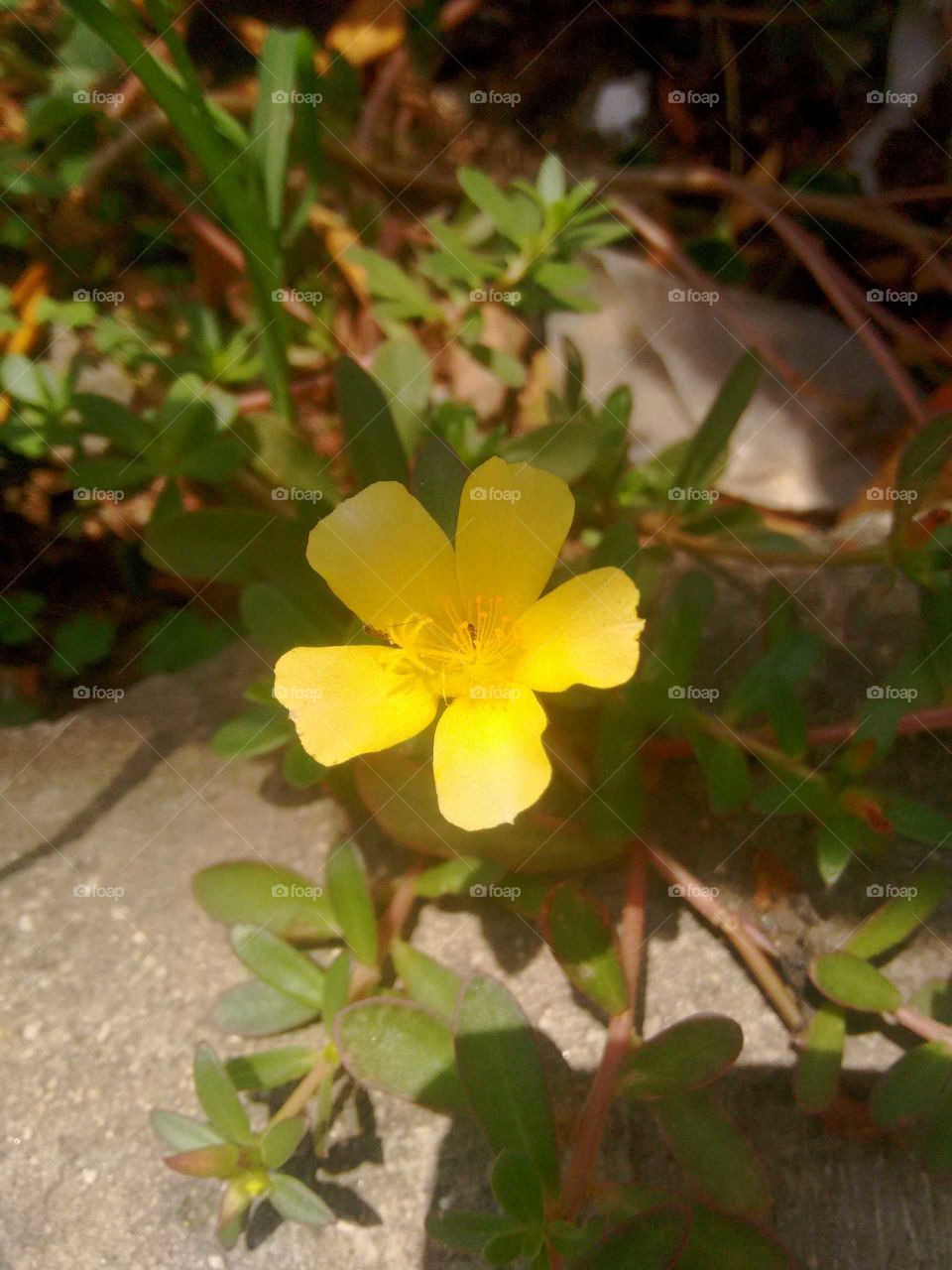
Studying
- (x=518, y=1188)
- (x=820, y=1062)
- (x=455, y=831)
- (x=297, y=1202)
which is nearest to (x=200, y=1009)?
(x=297, y=1202)

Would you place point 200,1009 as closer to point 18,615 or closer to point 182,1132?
point 182,1132

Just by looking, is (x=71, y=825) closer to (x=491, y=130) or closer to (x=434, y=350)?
(x=434, y=350)

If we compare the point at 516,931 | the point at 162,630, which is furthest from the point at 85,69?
the point at 516,931

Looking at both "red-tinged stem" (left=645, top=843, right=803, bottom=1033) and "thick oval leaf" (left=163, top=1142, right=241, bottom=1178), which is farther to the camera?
"red-tinged stem" (left=645, top=843, right=803, bottom=1033)

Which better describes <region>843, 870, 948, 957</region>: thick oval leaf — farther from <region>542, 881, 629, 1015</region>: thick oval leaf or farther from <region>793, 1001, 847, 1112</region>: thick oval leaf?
<region>542, 881, 629, 1015</region>: thick oval leaf

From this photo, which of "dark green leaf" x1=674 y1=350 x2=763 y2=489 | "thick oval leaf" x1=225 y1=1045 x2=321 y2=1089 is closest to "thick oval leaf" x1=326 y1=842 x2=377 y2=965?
"thick oval leaf" x1=225 y1=1045 x2=321 y2=1089

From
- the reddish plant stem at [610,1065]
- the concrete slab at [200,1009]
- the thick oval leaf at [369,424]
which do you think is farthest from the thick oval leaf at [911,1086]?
the thick oval leaf at [369,424]

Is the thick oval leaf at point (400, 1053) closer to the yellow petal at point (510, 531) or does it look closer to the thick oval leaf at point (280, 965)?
the thick oval leaf at point (280, 965)

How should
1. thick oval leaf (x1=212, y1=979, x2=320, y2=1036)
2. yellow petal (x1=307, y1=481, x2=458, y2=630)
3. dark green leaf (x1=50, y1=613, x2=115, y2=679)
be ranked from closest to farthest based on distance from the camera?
yellow petal (x1=307, y1=481, x2=458, y2=630), thick oval leaf (x1=212, y1=979, x2=320, y2=1036), dark green leaf (x1=50, y1=613, x2=115, y2=679)
